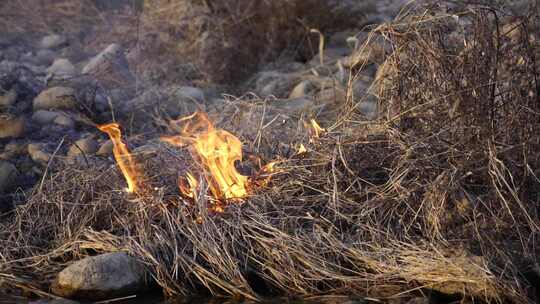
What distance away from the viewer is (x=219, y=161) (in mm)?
5543

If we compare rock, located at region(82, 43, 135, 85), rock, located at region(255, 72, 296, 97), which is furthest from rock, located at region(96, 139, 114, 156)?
rock, located at region(255, 72, 296, 97)

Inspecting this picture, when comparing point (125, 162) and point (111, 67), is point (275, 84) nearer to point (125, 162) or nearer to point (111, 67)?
point (111, 67)

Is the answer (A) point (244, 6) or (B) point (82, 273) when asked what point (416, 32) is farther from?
(A) point (244, 6)

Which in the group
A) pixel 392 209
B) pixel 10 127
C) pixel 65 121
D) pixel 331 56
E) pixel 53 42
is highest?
pixel 392 209

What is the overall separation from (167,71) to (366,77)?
2.27m

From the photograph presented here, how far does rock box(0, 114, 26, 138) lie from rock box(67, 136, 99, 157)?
605 mm

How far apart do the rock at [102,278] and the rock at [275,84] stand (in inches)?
152

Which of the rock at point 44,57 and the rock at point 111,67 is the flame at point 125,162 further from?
the rock at point 44,57

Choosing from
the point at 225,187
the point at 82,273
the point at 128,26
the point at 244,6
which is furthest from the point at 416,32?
the point at 128,26

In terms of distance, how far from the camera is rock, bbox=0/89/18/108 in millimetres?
7742

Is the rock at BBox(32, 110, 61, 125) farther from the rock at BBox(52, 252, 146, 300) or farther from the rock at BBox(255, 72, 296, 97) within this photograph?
the rock at BBox(52, 252, 146, 300)

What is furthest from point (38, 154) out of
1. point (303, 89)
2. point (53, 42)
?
point (53, 42)

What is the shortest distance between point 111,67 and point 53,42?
2682 millimetres

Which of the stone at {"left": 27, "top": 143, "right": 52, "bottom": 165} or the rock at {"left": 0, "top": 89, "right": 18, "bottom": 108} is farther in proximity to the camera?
the rock at {"left": 0, "top": 89, "right": 18, "bottom": 108}
